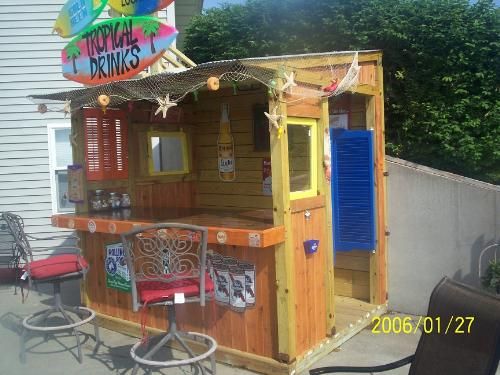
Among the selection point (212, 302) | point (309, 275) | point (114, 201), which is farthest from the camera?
point (114, 201)

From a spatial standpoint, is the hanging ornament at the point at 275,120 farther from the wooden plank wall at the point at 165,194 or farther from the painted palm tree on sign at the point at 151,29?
the wooden plank wall at the point at 165,194

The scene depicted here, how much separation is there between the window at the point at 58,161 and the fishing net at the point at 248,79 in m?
2.58

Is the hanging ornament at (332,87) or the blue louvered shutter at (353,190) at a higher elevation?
the hanging ornament at (332,87)

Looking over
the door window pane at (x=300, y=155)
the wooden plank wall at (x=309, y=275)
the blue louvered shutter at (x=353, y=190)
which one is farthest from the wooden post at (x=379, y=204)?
the door window pane at (x=300, y=155)

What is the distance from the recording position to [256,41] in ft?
24.4

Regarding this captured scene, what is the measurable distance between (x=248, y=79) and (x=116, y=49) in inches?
63.3

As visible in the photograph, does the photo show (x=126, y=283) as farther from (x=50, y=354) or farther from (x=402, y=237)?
(x=402, y=237)

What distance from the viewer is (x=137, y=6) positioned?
5.16 m

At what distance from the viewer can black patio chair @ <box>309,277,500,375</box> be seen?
2711mm

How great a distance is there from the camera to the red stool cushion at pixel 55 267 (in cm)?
458

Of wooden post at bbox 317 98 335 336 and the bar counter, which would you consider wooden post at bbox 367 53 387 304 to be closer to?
wooden post at bbox 317 98 335 336

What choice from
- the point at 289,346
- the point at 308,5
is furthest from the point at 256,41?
the point at 289,346

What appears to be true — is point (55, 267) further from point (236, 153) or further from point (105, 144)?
point (236, 153)

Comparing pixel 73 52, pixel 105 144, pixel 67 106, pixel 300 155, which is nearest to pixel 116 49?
pixel 73 52
